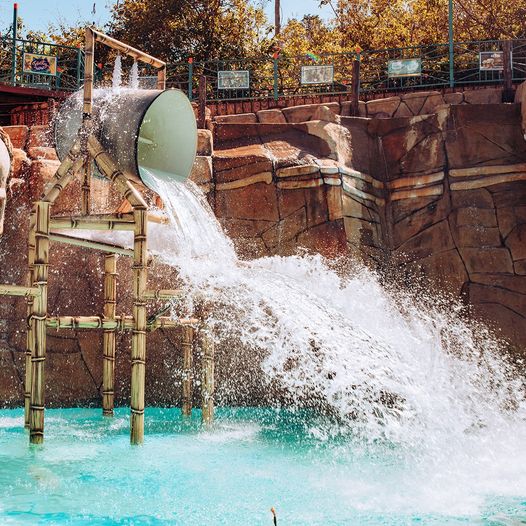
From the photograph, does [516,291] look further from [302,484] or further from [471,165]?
[302,484]

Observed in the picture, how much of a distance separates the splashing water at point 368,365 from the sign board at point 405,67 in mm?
6615

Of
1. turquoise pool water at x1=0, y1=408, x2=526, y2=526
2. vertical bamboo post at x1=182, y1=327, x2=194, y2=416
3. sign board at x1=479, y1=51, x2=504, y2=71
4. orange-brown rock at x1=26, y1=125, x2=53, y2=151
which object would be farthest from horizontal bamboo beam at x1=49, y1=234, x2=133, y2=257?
sign board at x1=479, y1=51, x2=504, y2=71

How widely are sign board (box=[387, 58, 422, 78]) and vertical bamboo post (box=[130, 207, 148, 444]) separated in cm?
1021

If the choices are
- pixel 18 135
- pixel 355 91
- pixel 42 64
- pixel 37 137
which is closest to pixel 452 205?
pixel 355 91

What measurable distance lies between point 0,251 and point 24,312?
2.12 feet

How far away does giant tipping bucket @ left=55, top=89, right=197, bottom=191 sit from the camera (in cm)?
563

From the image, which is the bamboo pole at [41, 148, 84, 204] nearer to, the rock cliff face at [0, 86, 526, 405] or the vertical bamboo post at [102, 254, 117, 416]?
the vertical bamboo post at [102, 254, 117, 416]

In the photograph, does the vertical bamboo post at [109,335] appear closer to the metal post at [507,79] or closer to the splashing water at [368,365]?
the splashing water at [368,365]

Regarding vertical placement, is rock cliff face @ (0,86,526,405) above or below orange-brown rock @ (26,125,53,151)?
below

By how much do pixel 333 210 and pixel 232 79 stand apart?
21.6 feet

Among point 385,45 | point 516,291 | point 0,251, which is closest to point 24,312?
point 0,251

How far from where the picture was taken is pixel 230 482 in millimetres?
4848

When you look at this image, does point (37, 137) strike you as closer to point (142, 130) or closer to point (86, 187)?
point (142, 130)

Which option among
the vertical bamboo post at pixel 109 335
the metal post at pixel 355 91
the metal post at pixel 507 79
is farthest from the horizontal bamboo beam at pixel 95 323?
the metal post at pixel 507 79
